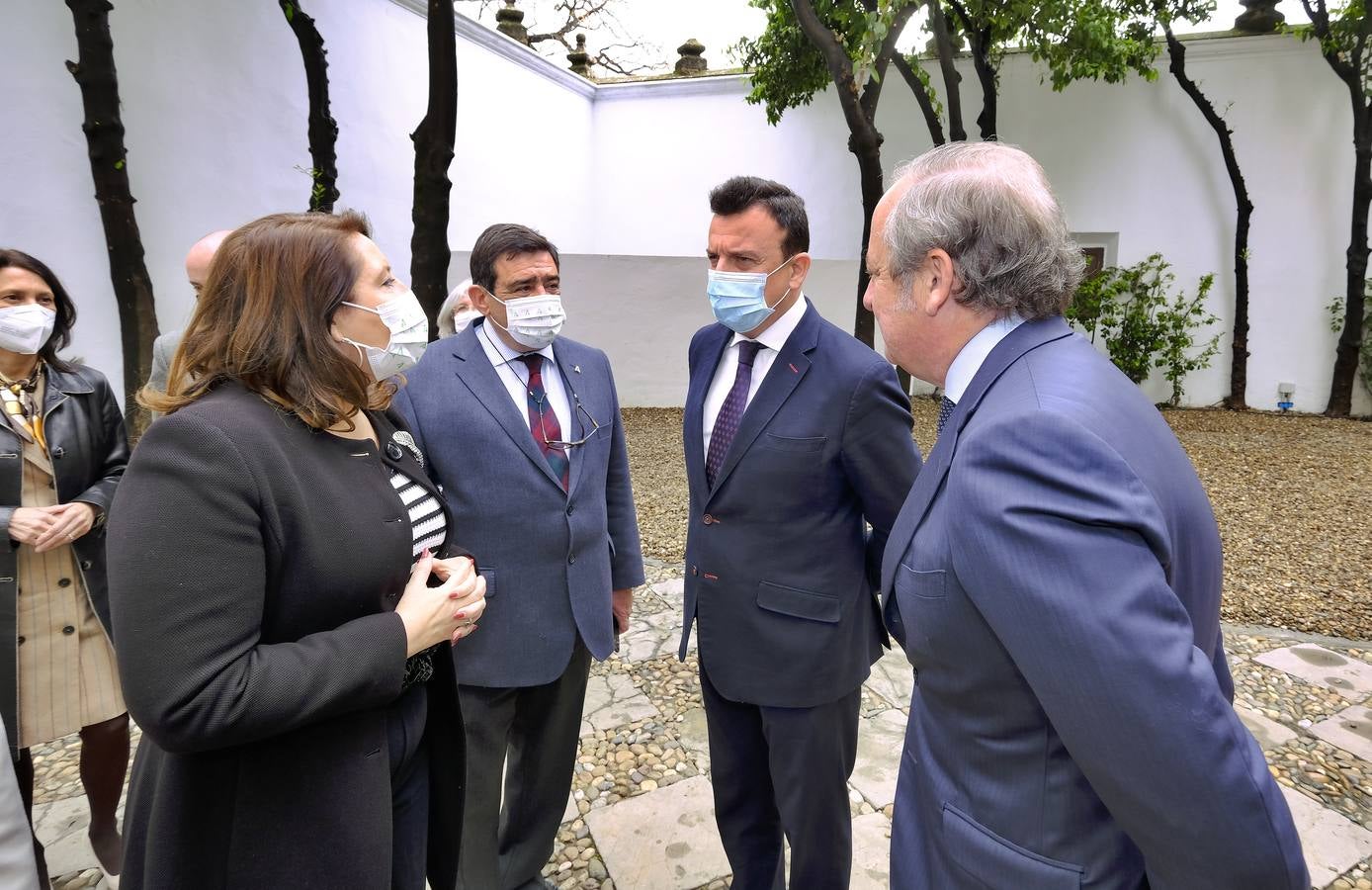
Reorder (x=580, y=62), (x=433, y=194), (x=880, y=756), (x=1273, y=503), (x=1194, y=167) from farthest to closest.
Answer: (x=580, y=62) < (x=1194, y=167) < (x=1273, y=503) < (x=433, y=194) < (x=880, y=756)

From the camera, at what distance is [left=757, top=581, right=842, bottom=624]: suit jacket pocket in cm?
187

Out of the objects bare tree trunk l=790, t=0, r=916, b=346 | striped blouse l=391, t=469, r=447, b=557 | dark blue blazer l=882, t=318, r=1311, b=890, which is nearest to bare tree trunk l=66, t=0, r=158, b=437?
striped blouse l=391, t=469, r=447, b=557

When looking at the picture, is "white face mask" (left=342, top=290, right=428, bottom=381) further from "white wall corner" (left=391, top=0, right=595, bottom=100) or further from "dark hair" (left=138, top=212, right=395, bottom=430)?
"white wall corner" (left=391, top=0, right=595, bottom=100)

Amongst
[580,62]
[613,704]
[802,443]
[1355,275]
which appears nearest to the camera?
[802,443]

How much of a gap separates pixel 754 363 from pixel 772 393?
18 centimetres

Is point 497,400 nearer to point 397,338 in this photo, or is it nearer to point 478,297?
point 478,297

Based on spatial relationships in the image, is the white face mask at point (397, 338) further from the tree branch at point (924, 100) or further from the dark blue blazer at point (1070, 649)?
the tree branch at point (924, 100)

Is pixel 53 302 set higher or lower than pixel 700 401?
higher

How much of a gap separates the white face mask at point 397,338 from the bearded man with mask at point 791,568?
84cm

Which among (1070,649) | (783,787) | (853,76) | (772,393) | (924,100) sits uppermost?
(924,100)

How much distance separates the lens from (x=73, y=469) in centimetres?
217

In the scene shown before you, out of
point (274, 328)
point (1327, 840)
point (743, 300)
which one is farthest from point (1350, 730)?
point (274, 328)

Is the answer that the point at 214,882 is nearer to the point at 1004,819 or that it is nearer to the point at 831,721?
the point at 1004,819

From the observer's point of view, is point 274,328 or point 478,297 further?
point 478,297
